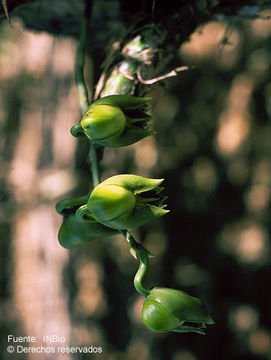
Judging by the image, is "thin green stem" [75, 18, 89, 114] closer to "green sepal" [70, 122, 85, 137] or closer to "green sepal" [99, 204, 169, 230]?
"green sepal" [70, 122, 85, 137]

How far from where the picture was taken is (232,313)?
1193mm

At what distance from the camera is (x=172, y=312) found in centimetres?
34

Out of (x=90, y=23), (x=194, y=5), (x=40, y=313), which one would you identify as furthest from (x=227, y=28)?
(x=40, y=313)

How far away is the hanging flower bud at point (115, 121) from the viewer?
1.21 ft

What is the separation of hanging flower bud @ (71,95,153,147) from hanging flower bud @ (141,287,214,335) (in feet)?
0.57

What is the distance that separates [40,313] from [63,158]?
19.0 inches

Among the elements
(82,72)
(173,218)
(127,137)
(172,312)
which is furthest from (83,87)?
(173,218)

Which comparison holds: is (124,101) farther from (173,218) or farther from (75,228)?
(173,218)

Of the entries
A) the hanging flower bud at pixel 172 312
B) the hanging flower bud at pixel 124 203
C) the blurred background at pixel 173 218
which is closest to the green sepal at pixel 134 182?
the hanging flower bud at pixel 124 203

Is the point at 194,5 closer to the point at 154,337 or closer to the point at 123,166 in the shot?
the point at 123,166

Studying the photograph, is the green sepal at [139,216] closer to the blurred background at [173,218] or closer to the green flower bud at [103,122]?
the green flower bud at [103,122]

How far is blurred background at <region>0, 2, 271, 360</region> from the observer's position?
1.05 m

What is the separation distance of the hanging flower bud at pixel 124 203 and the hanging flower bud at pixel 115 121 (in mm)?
50

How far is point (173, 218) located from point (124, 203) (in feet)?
2.97
